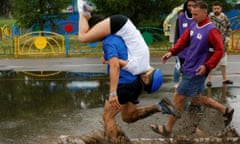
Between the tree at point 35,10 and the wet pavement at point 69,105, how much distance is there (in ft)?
29.1

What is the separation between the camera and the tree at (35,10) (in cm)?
2209

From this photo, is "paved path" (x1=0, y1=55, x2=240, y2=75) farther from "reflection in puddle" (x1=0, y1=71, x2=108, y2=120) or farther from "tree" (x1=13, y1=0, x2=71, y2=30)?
"tree" (x1=13, y1=0, x2=71, y2=30)

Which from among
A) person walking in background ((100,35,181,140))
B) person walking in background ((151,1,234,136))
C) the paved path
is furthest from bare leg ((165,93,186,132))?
the paved path

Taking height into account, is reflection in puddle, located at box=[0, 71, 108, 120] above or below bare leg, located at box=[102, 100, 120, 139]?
below

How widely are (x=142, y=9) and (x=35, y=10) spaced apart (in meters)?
5.18

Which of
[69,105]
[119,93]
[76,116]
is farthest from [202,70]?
[69,105]

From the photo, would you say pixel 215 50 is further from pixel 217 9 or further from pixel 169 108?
pixel 217 9

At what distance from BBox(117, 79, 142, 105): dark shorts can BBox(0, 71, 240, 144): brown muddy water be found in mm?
502

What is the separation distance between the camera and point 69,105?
805cm

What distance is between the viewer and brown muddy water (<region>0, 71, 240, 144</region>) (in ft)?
18.7

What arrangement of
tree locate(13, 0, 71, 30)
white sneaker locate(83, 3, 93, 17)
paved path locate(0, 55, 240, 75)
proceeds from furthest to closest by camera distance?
1. tree locate(13, 0, 71, 30)
2. paved path locate(0, 55, 240, 75)
3. white sneaker locate(83, 3, 93, 17)

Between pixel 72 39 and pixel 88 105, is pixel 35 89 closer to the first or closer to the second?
pixel 88 105

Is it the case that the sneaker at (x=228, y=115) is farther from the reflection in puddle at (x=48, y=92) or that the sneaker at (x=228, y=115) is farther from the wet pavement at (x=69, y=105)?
the reflection in puddle at (x=48, y=92)

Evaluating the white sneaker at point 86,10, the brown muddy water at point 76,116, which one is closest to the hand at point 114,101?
the brown muddy water at point 76,116
